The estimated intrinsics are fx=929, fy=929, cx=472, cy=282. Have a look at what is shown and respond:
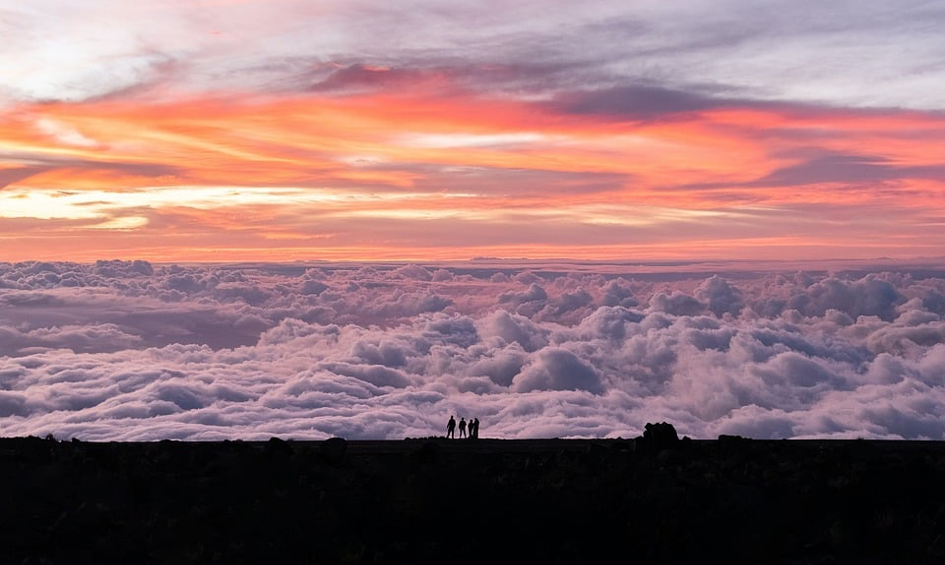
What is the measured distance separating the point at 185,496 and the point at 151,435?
428ft

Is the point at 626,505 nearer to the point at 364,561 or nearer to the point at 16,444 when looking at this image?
the point at 364,561

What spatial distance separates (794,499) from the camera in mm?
26734

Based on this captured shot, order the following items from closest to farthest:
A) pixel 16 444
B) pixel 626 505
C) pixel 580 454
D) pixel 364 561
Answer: pixel 364 561 → pixel 626 505 → pixel 580 454 → pixel 16 444

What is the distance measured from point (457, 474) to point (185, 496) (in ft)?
28.9

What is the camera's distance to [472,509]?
24.9 meters

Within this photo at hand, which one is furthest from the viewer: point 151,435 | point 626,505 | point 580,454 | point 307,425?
point 307,425

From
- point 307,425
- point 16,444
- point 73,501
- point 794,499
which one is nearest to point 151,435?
point 307,425

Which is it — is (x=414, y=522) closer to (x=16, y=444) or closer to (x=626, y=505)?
(x=626, y=505)

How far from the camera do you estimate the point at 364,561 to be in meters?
22.5

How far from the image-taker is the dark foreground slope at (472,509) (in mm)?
23531

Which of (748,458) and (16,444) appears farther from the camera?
(16,444)

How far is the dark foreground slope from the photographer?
926 inches

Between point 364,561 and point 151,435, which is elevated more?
point 364,561

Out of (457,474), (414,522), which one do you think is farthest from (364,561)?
(457,474)
